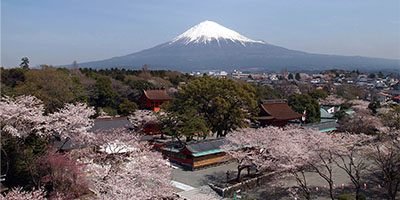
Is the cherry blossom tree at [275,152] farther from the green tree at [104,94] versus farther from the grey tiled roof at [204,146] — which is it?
the green tree at [104,94]

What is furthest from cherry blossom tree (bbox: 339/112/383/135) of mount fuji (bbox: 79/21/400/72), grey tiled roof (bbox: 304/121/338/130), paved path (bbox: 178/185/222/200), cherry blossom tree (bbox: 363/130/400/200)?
mount fuji (bbox: 79/21/400/72)

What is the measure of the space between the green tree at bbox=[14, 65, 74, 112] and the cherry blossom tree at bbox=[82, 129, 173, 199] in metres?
9.81

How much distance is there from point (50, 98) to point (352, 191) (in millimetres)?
18640

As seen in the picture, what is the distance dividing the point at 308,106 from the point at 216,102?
1184cm

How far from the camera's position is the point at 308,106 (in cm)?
2786

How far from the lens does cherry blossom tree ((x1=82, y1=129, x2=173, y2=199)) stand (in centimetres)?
852

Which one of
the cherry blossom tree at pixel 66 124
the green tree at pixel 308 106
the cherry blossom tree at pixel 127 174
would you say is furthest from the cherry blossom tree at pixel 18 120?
the green tree at pixel 308 106

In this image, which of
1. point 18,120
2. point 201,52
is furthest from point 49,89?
point 201,52

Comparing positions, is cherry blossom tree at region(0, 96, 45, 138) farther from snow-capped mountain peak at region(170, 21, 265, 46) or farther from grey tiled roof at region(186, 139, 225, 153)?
snow-capped mountain peak at region(170, 21, 265, 46)

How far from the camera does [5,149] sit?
12578 millimetres

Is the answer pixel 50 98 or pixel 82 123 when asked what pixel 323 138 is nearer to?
pixel 82 123

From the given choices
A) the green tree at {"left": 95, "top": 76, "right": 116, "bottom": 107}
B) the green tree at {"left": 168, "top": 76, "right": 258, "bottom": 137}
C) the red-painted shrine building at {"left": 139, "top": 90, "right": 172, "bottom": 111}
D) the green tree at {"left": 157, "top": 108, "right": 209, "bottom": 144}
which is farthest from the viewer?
the green tree at {"left": 95, "top": 76, "right": 116, "bottom": 107}

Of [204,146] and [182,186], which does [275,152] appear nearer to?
[182,186]

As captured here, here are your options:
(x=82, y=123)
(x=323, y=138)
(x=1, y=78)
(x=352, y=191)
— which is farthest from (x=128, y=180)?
(x=1, y=78)
